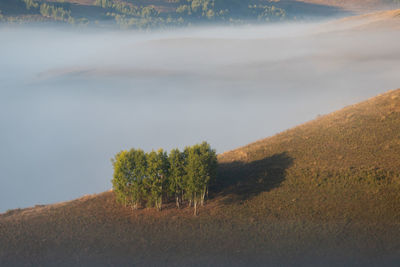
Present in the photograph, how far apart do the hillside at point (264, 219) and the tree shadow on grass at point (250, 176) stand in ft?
0.34

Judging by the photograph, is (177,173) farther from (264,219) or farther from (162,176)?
(264,219)

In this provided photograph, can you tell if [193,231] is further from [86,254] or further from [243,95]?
[243,95]

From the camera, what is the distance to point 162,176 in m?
38.1

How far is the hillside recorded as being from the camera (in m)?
29.6

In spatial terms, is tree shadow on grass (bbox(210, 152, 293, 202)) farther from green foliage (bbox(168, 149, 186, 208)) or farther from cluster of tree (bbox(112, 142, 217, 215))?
green foliage (bbox(168, 149, 186, 208))

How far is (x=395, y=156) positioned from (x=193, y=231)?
71.1 ft

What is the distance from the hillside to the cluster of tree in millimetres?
1389

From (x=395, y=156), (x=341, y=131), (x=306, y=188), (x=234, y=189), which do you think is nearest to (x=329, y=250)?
(x=306, y=188)

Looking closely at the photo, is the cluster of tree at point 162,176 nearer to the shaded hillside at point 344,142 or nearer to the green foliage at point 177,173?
the green foliage at point 177,173

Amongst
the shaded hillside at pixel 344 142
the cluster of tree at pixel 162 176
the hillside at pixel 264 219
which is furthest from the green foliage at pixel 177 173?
the shaded hillside at pixel 344 142

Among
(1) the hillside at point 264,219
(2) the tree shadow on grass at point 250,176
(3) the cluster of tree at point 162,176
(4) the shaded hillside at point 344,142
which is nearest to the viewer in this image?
(1) the hillside at point 264,219

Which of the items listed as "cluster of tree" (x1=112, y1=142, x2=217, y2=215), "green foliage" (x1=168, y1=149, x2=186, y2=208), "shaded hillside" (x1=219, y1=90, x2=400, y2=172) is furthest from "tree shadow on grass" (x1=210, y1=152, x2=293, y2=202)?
"green foliage" (x1=168, y1=149, x2=186, y2=208)

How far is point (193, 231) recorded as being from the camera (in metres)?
33.6

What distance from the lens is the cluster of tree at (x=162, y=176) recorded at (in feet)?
122
